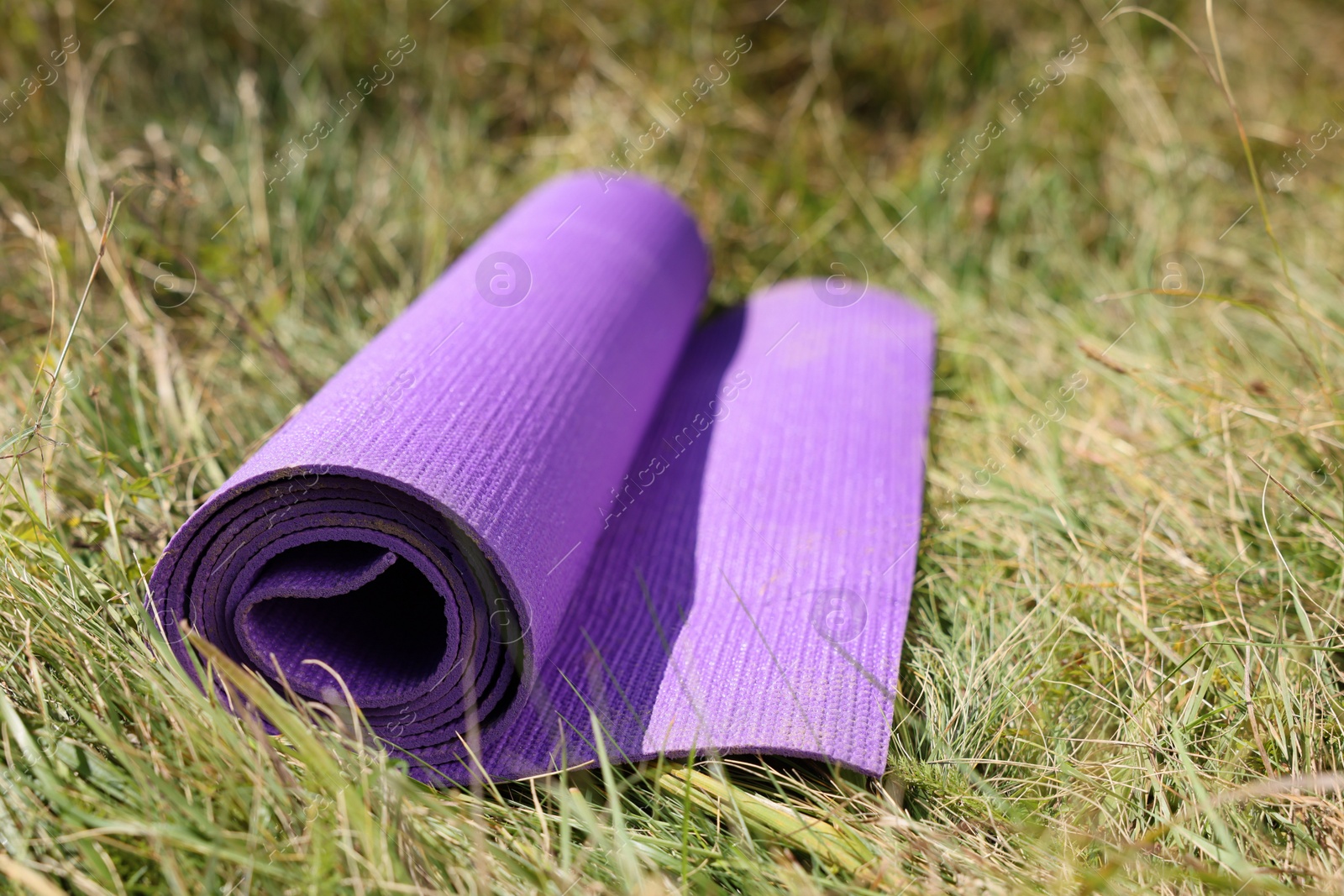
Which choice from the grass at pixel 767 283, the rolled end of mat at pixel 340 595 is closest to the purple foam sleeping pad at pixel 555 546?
the rolled end of mat at pixel 340 595

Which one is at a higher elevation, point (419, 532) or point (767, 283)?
point (419, 532)

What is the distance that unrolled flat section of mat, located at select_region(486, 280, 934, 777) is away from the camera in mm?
1744

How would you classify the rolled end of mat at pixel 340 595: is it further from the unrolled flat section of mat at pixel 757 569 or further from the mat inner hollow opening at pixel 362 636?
the unrolled flat section of mat at pixel 757 569

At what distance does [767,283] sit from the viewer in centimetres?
367

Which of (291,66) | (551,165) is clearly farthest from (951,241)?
(291,66)

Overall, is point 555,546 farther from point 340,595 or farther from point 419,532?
point 340,595

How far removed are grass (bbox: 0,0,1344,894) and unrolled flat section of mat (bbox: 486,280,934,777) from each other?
0.10m

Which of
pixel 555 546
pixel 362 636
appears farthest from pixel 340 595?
pixel 555 546

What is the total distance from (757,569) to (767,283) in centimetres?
183

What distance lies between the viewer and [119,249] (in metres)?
2.55

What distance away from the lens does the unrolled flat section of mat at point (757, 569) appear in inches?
68.7

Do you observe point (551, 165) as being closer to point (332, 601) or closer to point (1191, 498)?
point (332, 601)

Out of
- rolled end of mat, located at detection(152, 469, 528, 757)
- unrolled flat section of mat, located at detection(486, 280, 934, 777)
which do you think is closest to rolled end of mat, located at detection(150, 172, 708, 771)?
rolled end of mat, located at detection(152, 469, 528, 757)

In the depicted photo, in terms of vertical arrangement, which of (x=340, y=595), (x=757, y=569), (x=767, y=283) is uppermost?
(x=340, y=595)
